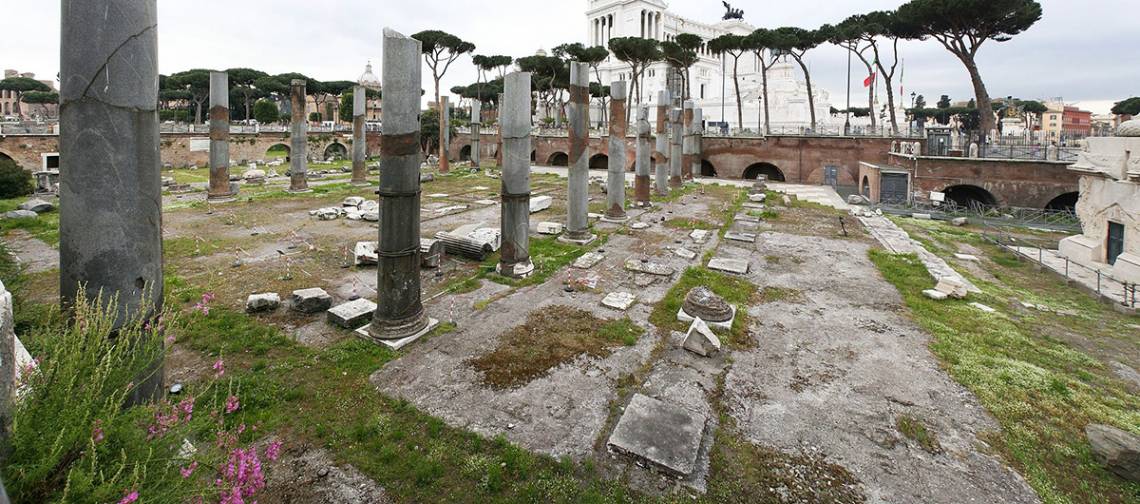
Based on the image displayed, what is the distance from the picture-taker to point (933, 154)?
27.8 metres

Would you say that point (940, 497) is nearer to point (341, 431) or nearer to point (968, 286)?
point (341, 431)

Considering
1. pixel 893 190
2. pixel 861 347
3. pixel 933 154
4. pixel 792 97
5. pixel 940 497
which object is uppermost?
pixel 792 97

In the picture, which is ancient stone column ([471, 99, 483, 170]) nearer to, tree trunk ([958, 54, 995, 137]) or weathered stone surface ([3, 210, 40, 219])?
weathered stone surface ([3, 210, 40, 219])

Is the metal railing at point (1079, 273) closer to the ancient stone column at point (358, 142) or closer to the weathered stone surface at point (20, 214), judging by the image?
the ancient stone column at point (358, 142)

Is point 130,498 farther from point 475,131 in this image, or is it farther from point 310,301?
point 475,131

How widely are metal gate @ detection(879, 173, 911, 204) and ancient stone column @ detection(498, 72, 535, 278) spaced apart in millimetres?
22333

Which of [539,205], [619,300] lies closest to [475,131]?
[539,205]

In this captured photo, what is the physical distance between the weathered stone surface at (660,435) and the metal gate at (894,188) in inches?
986

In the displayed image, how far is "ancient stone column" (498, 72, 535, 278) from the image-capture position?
33.8 ft

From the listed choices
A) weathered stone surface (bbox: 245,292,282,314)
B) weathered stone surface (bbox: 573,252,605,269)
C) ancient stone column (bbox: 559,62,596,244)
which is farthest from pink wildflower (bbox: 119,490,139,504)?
ancient stone column (bbox: 559,62,596,244)

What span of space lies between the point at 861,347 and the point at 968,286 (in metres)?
4.73

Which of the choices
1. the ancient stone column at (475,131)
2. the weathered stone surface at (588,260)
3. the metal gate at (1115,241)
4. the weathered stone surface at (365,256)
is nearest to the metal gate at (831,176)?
the metal gate at (1115,241)

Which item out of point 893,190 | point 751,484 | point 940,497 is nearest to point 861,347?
point 940,497

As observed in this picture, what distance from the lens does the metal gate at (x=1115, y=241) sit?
1295 centimetres
